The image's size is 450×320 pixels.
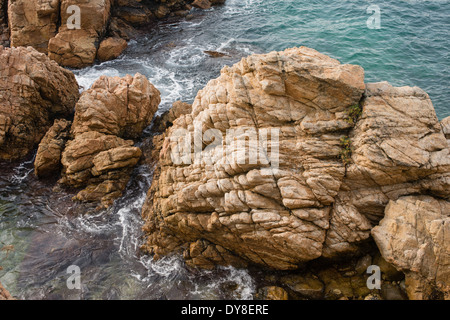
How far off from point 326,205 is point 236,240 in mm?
5018

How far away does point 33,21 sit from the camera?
2981 cm

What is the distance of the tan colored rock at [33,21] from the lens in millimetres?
29156

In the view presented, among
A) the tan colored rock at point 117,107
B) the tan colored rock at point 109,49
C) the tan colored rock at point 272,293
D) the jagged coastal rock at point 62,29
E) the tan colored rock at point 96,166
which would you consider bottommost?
the tan colored rock at point 272,293

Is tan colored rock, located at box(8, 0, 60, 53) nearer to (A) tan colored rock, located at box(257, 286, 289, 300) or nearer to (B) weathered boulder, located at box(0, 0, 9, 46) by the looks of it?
(B) weathered boulder, located at box(0, 0, 9, 46)

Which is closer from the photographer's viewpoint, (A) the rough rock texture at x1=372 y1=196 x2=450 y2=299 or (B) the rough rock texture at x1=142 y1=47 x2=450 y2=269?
(A) the rough rock texture at x1=372 y1=196 x2=450 y2=299

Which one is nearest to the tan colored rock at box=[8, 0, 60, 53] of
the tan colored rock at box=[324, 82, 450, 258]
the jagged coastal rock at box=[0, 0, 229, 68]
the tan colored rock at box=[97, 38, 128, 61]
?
the jagged coastal rock at box=[0, 0, 229, 68]

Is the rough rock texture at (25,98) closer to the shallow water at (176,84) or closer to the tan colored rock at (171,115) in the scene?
the shallow water at (176,84)

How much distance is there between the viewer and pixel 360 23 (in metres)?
35.0

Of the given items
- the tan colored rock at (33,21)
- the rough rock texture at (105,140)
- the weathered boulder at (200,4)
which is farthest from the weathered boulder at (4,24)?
the weathered boulder at (200,4)

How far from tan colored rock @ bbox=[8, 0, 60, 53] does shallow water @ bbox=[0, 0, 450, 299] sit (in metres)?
5.76

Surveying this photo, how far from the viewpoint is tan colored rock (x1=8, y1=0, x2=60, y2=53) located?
95.7 feet

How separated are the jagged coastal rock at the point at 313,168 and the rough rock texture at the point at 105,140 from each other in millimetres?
6774

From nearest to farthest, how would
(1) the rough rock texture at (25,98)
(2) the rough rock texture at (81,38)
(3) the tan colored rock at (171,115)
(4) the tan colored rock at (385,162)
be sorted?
(4) the tan colored rock at (385,162) → (1) the rough rock texture at (25,98) → (3) the tan colored rock at (171,115) → (2) the rough rock texture at (81,38)

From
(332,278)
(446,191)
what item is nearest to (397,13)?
(446,191)
